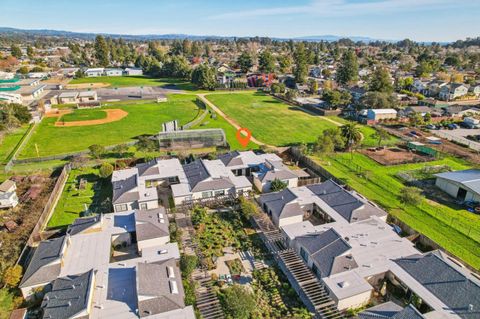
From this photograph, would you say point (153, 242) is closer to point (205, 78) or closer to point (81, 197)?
point (81, 197)

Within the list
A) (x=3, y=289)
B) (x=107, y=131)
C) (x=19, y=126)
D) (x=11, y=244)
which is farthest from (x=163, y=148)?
(x=19, y=126)

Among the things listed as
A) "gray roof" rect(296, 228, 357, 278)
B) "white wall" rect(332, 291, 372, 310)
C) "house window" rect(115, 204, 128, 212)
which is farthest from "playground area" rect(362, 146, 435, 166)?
"house window" rect(115, 204, 128, 212)

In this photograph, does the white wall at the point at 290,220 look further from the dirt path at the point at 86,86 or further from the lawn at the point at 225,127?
the dirt path at the point at 86,86

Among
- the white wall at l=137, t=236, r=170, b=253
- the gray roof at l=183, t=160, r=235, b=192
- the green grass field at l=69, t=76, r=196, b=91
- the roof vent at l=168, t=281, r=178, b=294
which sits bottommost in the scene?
the white wall at l=137, t=236, r=170, b=253

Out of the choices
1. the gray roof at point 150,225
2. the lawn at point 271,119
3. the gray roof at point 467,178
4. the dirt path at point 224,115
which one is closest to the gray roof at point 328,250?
the gray roof at point 150,225

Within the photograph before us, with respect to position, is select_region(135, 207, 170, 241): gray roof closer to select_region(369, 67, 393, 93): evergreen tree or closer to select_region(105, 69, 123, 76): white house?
select_region(369, 67, 393, 93): evergreen tree

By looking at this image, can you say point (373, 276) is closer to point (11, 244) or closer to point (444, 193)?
point (444, 193)
